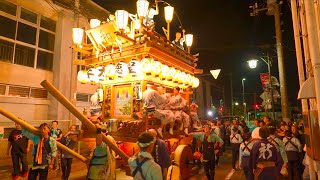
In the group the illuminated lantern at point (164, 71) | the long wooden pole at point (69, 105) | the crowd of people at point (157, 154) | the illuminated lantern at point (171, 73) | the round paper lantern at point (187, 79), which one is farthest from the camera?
the round paper lantern at point (187, 79)

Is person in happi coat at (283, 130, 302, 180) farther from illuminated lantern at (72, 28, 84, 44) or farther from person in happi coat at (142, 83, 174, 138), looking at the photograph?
illuminated lantern at (72, 28, 84, 44)

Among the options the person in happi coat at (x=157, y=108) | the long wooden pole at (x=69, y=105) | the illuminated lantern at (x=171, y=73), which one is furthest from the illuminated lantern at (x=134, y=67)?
the long wooden pole at (x=69, y=105)

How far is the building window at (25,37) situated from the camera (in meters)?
14.4

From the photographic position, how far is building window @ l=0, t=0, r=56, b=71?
1438 cm

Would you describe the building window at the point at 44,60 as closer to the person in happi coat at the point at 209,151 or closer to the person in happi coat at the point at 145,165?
the person in happi coat at the point at 209,151

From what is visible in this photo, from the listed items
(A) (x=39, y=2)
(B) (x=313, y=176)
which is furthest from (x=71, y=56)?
(B) (x=313, y=176)

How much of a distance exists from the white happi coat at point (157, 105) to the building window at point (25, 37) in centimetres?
1155

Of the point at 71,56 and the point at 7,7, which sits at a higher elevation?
the point at 7,7

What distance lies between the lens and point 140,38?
338 inches

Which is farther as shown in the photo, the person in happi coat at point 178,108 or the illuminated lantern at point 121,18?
the person in happi coat at point 178,108

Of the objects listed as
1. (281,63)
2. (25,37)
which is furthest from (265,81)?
(25,37)

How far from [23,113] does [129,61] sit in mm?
10204

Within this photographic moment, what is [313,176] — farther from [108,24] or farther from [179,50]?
[108,24]

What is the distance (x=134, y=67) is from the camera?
8.42m
